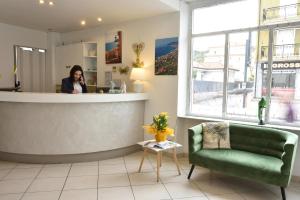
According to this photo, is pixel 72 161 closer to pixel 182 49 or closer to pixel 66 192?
pixel 66 192

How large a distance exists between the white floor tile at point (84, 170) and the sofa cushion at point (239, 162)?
5.38 ft

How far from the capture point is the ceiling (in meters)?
3.99

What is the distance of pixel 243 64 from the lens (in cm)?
402

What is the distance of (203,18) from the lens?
4.41 meters

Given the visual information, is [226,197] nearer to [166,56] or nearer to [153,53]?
[166,56]

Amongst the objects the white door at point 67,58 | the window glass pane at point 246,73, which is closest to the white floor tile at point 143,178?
the window glass pane at point 246,73

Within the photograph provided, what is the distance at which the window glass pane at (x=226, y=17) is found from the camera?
3891 mm

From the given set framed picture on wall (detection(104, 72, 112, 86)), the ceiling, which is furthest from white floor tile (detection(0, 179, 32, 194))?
the ceiling

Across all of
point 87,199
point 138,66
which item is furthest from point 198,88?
point 87,199

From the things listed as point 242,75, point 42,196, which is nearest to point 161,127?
point 242,75

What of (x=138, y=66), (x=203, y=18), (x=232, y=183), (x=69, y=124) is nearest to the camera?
(x=232, y=183)

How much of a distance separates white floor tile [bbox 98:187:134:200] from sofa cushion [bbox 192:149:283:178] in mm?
1104

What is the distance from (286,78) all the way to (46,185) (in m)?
3.97

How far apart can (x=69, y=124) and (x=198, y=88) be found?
2.55m
